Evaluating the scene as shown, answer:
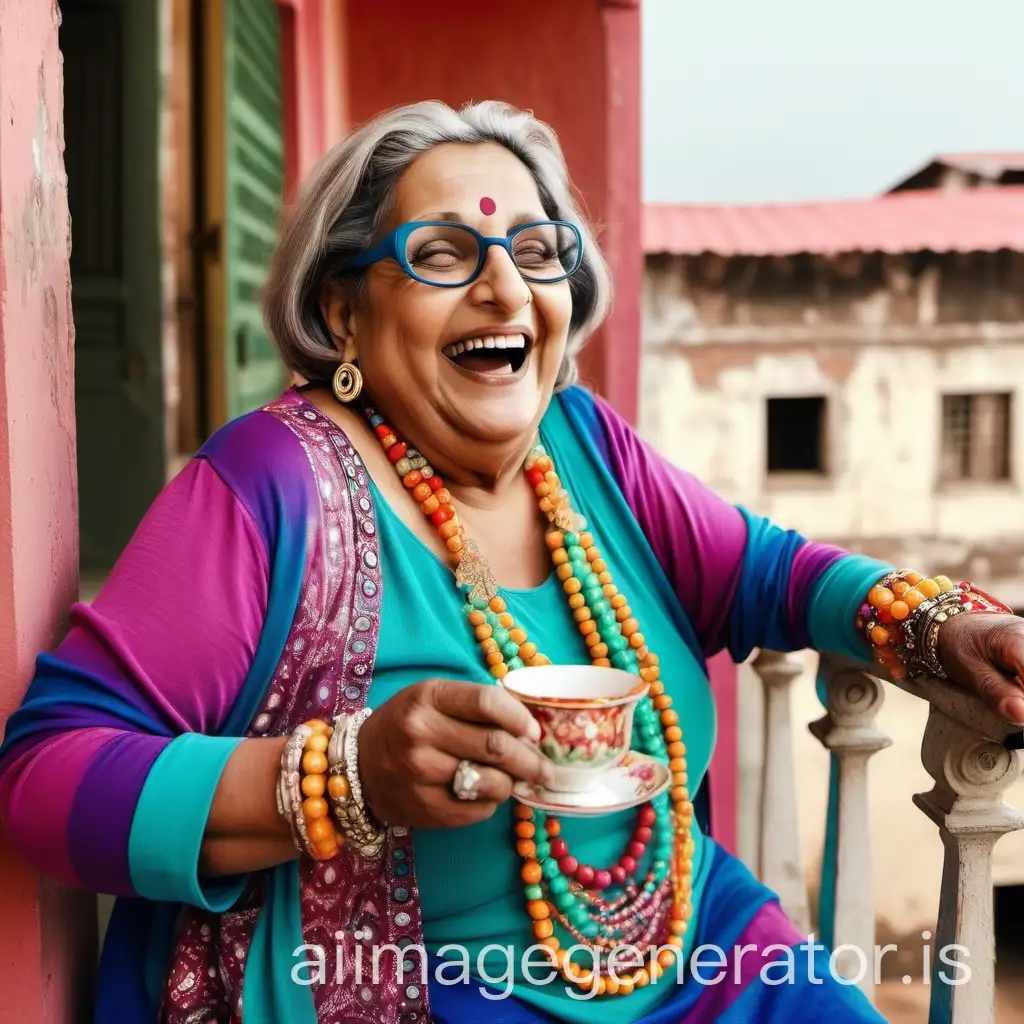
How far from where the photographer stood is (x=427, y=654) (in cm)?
151

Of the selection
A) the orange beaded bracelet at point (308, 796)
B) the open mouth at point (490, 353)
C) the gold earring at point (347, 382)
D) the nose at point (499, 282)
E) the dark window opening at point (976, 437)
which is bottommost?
the dark window opening at point (976, 437)

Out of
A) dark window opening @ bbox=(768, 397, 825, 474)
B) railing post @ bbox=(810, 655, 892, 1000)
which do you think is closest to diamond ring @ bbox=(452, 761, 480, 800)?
railing post @ bbox=(810, 655, 892, 1000)

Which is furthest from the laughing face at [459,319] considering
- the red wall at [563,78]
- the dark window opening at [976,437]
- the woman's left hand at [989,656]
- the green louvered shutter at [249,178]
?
the dark window opening at [976,437]

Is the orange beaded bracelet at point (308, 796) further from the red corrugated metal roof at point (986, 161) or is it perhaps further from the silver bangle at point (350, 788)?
the red corrugated metal roof at point (986, 161)

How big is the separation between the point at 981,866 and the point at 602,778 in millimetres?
698

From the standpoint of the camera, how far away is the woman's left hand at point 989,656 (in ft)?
4.88

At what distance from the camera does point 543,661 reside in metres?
1.63

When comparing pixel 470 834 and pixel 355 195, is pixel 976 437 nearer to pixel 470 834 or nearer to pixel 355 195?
pixel 355 195

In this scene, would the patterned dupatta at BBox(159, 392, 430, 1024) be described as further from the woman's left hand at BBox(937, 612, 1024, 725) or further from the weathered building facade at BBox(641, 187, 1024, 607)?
the weathered building facade at BBox(641, 187, 1024, 607)

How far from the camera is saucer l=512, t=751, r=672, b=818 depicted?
1246mm

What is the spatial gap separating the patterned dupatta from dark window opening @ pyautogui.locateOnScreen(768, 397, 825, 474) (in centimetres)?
1129

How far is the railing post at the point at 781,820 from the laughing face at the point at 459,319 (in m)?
1.08

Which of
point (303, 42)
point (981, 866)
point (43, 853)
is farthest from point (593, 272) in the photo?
point (303, 42)

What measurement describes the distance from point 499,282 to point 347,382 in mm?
287
